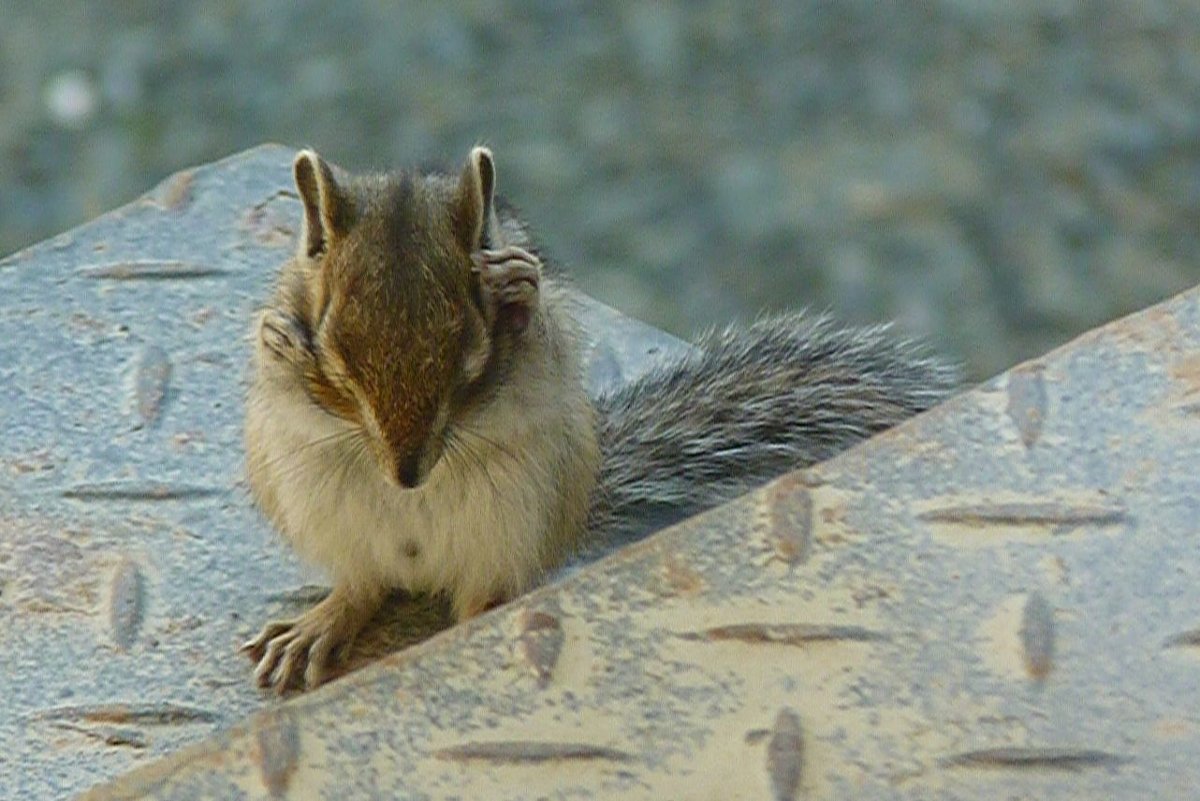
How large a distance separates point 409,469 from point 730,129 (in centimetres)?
246

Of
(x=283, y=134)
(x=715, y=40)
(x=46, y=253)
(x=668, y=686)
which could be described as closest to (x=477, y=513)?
(x=668, y=686)

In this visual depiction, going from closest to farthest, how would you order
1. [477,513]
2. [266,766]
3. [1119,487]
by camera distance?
[266,766], [1119,487], [477,513]

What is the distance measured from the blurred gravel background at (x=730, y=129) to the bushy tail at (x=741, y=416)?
Answer: 1.35m

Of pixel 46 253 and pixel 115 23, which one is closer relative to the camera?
pixel 46 253

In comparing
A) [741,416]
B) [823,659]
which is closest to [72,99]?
[741,416]

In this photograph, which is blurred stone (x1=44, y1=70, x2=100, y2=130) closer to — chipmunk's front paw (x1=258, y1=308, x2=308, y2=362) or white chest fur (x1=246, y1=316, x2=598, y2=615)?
white chest fur (x1=246, y1=316, x2=598, y2=615)

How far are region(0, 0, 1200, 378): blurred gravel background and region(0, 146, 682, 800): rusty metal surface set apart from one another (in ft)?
3.82

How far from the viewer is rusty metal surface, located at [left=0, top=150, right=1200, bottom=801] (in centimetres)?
154

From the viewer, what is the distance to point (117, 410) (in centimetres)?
219

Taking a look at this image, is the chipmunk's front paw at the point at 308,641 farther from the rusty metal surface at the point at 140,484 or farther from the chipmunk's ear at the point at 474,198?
the chipmunk's ear at the point at 474,198

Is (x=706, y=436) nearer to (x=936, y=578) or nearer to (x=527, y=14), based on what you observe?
(x=936, y=578)

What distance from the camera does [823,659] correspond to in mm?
1593

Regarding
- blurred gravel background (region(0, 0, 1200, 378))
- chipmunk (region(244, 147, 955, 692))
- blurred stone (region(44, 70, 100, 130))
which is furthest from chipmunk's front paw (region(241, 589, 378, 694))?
blurred stone (region(44, 70, 100, 130))

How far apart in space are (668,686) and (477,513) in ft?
1.07
